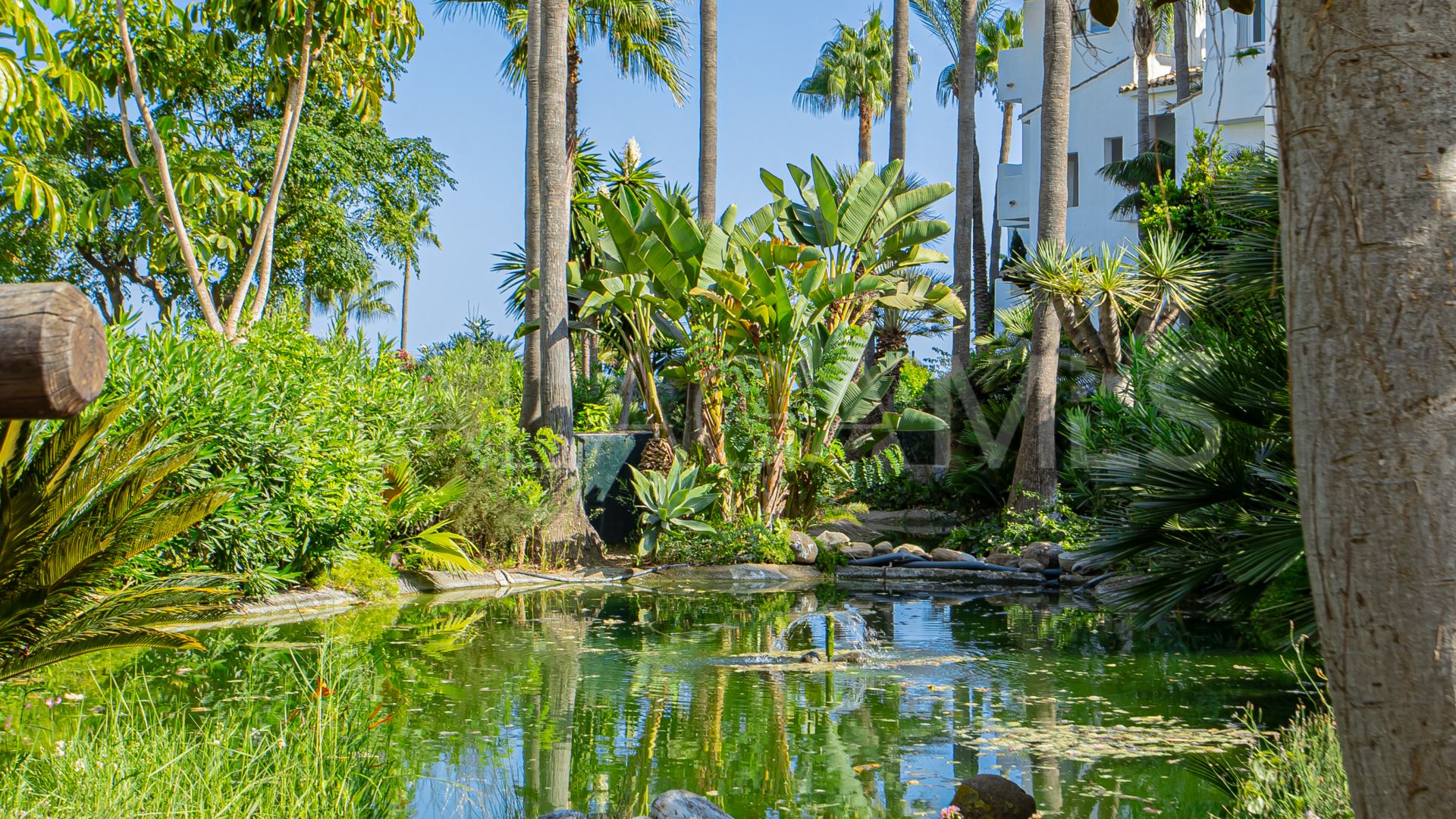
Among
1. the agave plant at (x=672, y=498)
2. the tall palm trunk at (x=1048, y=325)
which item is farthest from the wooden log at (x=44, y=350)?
the tall palm trunk at (x=1048, y=325)

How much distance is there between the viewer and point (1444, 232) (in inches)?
65.1

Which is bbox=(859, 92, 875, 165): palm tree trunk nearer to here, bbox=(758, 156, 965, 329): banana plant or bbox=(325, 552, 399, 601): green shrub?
bbox=(758, 156, 965, 329): banana plant

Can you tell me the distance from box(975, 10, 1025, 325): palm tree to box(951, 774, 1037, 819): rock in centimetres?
3573

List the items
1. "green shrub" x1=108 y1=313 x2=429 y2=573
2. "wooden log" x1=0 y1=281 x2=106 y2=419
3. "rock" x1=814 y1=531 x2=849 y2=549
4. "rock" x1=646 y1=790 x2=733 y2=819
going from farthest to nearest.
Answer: "rock" x1=814 y1=531 x2=849 y2=549 < "green shrub" x1=108 y1=313 x2=429 y2=573 < "rock" x1=646 y1=790 x2=733 y2=819 < "wooden log" x1=0 y1=281 x2=106 y2=419

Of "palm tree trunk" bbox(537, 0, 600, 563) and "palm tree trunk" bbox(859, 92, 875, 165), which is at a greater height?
"palm tree trunk" bbox(859, 92, 875, 165)

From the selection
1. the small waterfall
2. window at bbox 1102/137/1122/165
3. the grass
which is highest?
window at bbox 1102/137/1122/165

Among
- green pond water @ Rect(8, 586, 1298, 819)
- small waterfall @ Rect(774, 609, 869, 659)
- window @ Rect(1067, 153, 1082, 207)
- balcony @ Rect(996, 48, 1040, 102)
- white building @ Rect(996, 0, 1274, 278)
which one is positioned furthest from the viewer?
balcony @ Rect(996, 48, 1040, 102)

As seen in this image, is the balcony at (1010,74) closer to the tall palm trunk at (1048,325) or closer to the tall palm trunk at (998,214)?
the tall palm trunk at (998,214)

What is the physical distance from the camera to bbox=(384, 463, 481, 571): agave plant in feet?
42.9

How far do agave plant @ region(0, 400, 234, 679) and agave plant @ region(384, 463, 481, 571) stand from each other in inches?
294

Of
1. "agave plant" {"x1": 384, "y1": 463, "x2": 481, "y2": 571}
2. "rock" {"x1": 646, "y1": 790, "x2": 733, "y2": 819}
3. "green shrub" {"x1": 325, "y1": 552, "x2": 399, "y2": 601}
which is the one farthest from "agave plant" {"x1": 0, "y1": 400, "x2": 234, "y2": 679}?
"agave plant" {"x1": 384, "y1": 463, "x2": 481, "y2": 571}

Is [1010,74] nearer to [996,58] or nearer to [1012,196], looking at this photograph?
[1012,196]

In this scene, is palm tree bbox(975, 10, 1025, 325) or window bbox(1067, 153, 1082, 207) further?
palm tree bbox(975, 10, 1025, 325)

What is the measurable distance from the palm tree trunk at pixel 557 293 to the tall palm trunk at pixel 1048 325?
620cm
